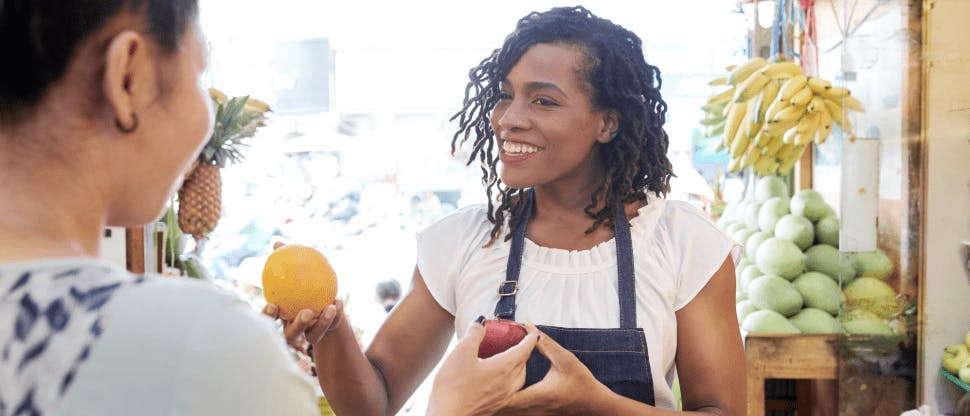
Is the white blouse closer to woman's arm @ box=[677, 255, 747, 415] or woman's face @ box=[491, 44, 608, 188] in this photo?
woman's arm @ box=[677, 255, 747, 415]

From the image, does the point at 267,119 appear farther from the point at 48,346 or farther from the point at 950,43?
the point at 48,346

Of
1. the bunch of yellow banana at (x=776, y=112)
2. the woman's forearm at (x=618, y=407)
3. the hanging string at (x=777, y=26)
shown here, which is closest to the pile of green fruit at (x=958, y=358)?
the bunch of yellow banana at (x=776, y=112)

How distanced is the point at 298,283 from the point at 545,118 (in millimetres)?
685

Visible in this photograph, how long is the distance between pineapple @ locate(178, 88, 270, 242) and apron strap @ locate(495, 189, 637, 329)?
176 centimetres

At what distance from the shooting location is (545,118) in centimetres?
193

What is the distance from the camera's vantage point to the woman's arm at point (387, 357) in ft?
6.03

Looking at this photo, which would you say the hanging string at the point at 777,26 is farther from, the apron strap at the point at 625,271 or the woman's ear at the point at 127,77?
the woman's ear at the point at 127,77

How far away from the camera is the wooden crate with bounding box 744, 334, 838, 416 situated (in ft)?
10.8

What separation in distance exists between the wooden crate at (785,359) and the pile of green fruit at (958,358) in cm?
44

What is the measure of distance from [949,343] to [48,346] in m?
3.14

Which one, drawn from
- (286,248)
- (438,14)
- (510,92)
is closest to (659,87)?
(510,92)

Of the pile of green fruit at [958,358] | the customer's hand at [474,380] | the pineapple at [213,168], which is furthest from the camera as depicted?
the pineapple at [213,168]

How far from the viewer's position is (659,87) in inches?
84.4

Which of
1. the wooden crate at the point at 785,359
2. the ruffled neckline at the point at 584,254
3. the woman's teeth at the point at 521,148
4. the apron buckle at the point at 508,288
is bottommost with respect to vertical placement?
the wooden crate at the point at 785,359
